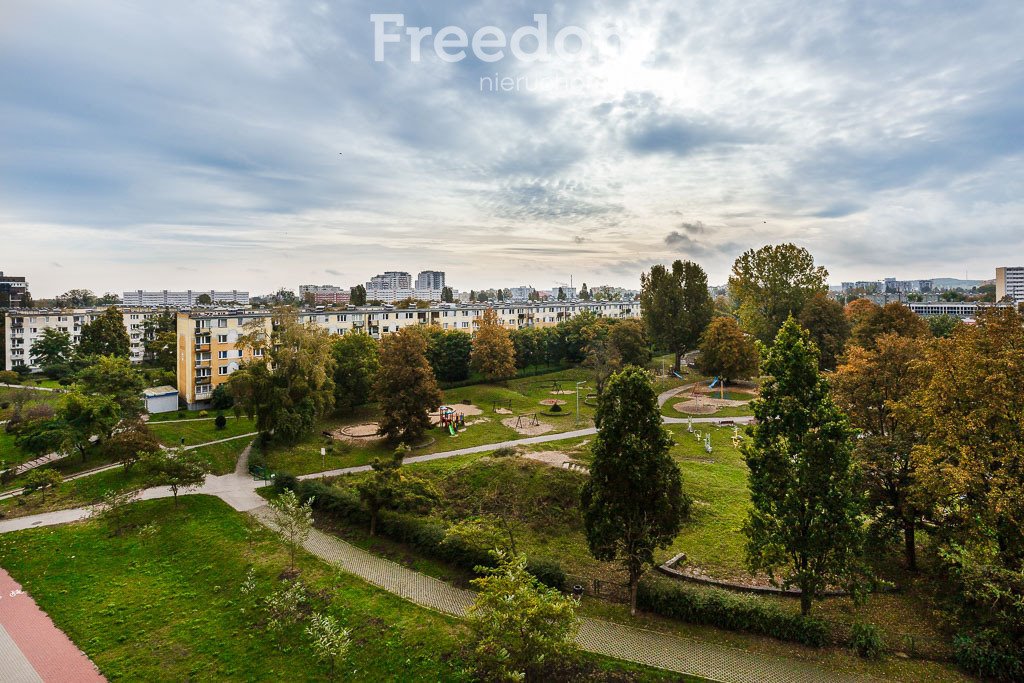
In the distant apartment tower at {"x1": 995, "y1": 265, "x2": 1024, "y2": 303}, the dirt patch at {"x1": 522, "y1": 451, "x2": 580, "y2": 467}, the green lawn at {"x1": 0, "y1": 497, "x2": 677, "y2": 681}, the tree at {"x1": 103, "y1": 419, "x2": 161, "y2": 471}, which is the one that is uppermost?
the distant apartment tower at {"x1": 995, "y1": 265, "x2": 1024, "y2": 303}

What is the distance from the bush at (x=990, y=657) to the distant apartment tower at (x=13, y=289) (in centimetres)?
14234

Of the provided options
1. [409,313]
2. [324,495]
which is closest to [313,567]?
[324,495]

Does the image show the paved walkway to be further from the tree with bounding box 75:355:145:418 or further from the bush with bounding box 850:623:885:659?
the tree with bounding box 75:355:145:418

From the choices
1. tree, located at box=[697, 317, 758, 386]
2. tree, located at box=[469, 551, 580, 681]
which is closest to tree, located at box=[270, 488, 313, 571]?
tree, located at box=[469, 551, 580, 681]

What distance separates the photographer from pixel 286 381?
120 feet

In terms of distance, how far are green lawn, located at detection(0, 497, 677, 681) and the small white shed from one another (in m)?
29.2

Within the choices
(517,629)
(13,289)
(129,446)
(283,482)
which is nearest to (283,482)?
(283,482)

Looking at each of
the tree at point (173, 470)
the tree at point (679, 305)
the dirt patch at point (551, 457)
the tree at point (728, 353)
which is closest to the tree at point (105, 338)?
the tree at point (173, 470)

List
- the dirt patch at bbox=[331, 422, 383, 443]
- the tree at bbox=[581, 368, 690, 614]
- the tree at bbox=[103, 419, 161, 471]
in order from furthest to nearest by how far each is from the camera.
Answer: the dirt patch at bbox=[331, 422, 383, 443] < the tree at bbox=[103, 419, 161, 471] < the tree at bbox=[581, 368, 690, 614]

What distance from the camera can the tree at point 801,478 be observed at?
50.2 ft

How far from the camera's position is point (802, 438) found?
15586 millimetres

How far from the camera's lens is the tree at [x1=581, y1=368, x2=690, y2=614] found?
54.9ft

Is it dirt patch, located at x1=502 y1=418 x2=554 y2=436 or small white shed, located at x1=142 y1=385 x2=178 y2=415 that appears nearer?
dirt patch, located at x1=502 y1=418 x2=554 y2=436

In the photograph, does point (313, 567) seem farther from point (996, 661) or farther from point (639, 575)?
point (996, 661)
